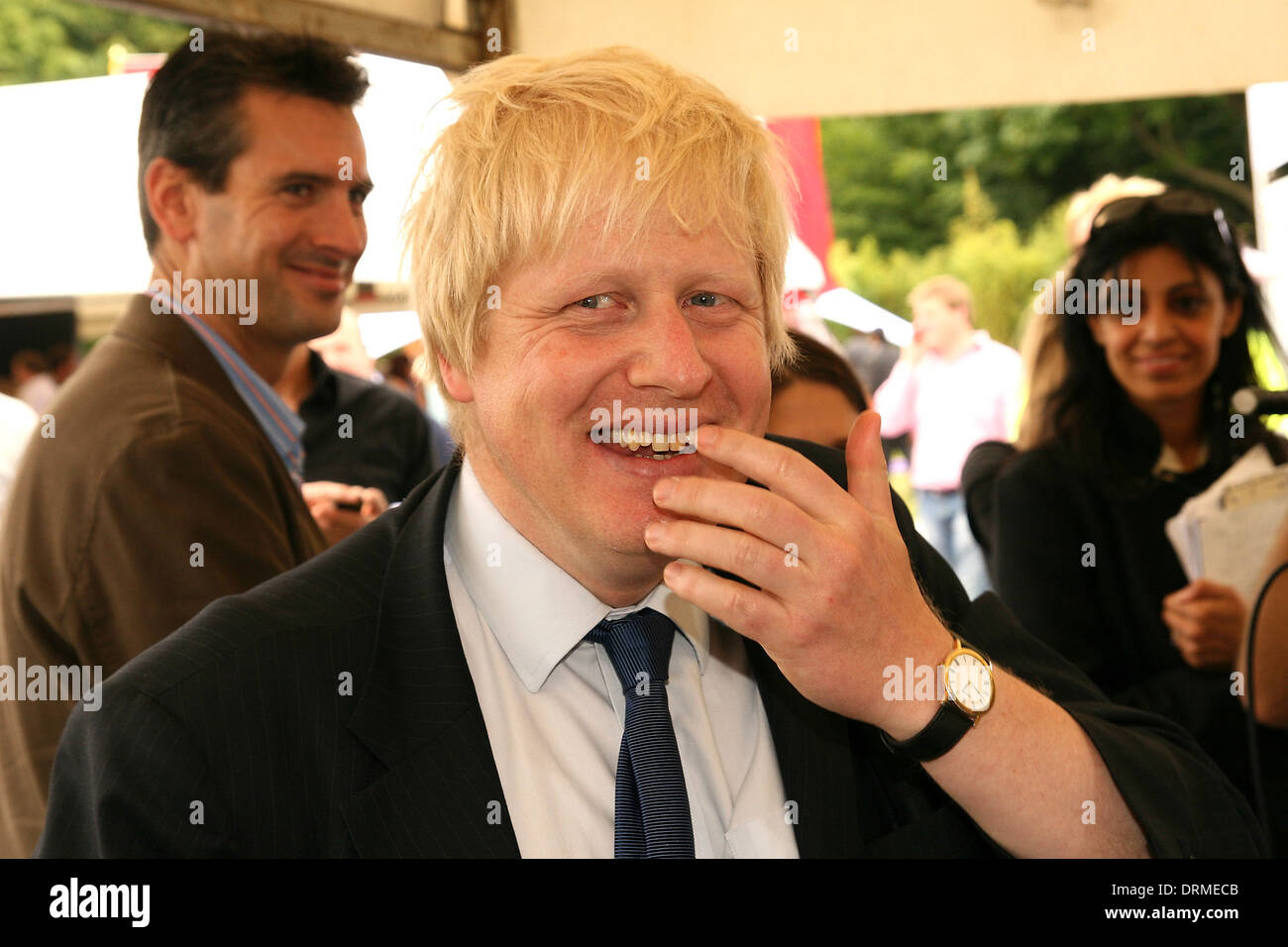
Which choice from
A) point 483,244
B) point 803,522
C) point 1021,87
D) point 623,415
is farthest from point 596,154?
point 1021,87

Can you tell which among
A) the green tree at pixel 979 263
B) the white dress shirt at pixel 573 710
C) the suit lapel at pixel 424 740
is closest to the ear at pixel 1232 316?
the white dress shirt at pixel 573 710

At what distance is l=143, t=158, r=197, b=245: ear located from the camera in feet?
6.70

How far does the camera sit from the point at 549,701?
47.8 inches

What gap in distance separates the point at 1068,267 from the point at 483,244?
171 centimetres

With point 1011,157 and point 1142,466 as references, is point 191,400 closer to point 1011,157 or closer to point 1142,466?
point 1142,466

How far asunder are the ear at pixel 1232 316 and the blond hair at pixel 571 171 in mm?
1582

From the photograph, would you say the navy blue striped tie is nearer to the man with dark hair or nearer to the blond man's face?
the blond man's face

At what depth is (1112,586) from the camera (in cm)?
223

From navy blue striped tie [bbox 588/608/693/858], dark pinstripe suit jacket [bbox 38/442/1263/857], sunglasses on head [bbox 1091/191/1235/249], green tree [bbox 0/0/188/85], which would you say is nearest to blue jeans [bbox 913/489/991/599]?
sunglasses on head [bbox 1091/191/1235/249]

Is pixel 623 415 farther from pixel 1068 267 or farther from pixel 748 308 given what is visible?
pixel 1068 267

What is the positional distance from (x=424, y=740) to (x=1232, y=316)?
2053 millimetres

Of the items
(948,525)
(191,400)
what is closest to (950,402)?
(948,525)
